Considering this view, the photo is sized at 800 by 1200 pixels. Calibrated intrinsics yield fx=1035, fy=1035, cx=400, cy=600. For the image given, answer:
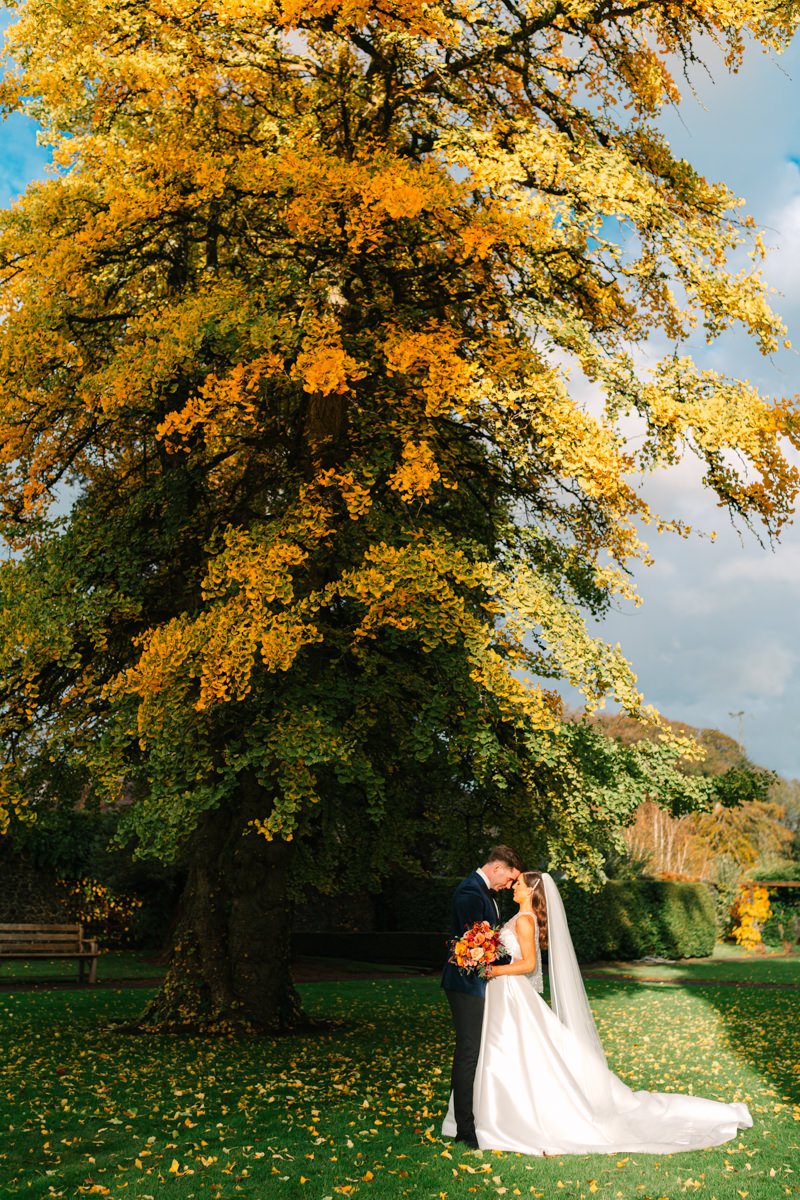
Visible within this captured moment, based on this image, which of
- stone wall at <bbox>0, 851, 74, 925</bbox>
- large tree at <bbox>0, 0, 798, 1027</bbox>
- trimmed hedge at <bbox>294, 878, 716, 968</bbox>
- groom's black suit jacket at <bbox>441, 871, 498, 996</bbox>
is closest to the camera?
groom's black suit jacket at <bbox>441, 871, 498, 996</bbox>

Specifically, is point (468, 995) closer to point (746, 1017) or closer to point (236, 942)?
point (236, 942)

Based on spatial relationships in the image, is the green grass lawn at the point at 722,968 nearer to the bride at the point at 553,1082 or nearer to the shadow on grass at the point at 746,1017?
the shadow on grass at the point at 746,1017

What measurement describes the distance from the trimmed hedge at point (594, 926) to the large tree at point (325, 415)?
11.5m

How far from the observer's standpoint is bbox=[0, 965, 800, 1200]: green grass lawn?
5.35 metres

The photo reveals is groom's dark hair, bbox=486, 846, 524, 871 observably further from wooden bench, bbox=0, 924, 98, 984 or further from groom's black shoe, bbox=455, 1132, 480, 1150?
wooden bench, bbox=0, 924, 98, 984

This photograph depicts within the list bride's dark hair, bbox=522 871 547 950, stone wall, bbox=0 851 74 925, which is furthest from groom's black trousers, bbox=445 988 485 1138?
stone wall, bbox=0 851 74 925

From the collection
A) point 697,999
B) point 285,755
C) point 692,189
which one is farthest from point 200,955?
point 692,189

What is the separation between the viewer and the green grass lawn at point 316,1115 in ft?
17.6

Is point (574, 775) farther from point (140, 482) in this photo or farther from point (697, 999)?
point (697, 999)

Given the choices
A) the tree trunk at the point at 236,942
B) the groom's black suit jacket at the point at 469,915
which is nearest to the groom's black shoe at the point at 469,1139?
the groom's black suit jacket at the point at 469,915

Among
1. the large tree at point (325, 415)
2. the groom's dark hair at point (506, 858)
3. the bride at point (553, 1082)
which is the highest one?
the large tree at point (325, 415)

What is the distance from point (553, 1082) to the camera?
6184 mm

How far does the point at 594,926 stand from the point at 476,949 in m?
18.3

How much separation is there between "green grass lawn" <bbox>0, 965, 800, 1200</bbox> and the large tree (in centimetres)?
154
